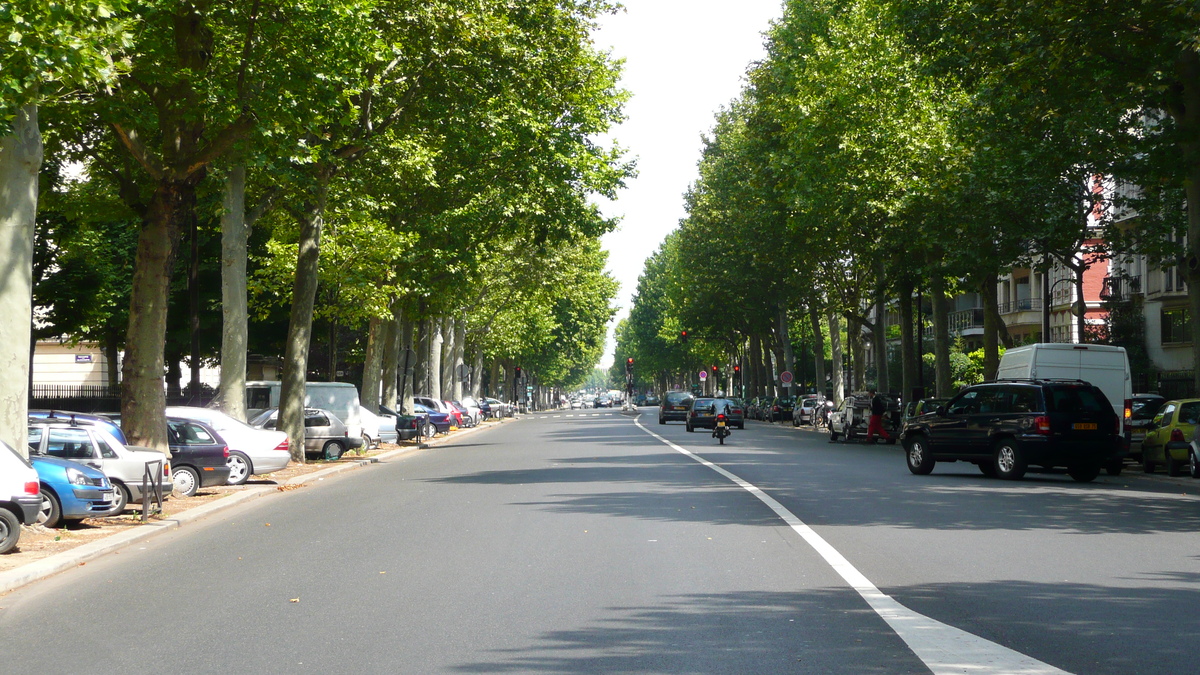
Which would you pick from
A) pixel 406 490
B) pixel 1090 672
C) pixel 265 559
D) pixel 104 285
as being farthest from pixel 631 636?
pixel 104 285

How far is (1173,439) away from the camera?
24.0 meters

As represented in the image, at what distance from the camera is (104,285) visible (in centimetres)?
4309

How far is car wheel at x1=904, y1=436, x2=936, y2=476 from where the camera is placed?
23530 mm

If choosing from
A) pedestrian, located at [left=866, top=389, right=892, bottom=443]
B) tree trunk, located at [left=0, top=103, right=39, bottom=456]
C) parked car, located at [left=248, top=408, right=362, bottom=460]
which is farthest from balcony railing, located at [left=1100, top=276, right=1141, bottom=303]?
tree trunk, located at [left=0, top=103, right=39, bottom=456]

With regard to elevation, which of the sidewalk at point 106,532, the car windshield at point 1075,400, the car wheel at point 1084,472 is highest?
the car windshield at point 1075,400

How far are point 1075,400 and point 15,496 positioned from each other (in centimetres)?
1680

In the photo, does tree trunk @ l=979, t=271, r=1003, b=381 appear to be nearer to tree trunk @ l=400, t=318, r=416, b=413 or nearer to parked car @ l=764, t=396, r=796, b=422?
tree trunk @ l=400, t=318, r=416, b=413

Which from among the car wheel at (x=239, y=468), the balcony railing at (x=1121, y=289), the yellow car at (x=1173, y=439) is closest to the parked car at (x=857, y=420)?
the balcony railing at (x=1121, y=289)

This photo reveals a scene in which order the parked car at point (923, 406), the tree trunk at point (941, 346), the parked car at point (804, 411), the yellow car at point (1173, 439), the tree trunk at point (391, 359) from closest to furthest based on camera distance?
the yellow car at point (1173, 439), the parked car at point (923, 406), the tree trunk at point (941, 346), the tree trunk at point (391, 359), the parked car at point (804, 411)

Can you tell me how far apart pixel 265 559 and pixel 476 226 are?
24.4 meters

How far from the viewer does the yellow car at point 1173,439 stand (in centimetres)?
2378

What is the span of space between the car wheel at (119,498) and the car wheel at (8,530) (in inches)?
110

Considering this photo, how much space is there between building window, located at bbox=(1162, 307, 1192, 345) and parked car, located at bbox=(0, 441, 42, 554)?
45.8m

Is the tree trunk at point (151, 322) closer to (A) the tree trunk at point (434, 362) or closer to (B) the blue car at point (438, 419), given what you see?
(B) the blue car at point (438, 419)
